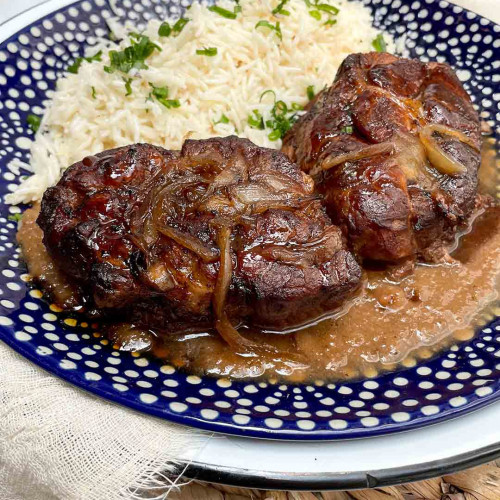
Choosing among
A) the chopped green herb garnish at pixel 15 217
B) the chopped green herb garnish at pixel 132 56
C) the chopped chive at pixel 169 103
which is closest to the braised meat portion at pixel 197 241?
the chopped green herb garnish at pixel 15 217

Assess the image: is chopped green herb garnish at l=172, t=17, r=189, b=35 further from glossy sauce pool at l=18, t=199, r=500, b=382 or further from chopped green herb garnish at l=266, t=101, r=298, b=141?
glossy sauce pool at l=18, t=199, r=500, b=382

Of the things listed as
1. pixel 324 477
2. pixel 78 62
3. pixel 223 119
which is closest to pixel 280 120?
pixel 223 119

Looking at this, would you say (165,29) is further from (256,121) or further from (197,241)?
(197,241)

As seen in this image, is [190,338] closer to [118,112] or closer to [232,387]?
[232,387]

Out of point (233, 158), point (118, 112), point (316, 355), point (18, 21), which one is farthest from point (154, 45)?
point (316, 355)

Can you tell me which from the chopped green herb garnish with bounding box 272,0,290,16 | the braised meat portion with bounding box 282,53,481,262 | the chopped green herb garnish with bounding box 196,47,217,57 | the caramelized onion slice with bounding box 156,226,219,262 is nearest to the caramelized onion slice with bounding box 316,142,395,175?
the braised meat portion with bounding box 282,53,481,262

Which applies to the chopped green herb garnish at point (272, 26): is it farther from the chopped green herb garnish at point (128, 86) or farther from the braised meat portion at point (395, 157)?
the chopped green herb garnish at point (128, 86)
